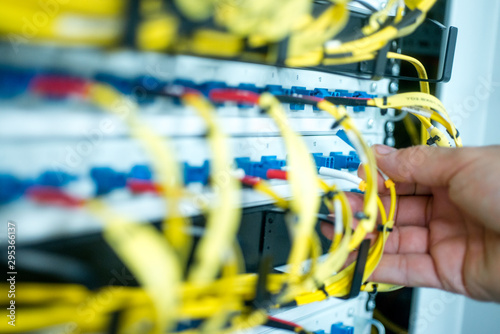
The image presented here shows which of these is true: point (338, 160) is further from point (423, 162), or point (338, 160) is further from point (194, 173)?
point (194, 173)

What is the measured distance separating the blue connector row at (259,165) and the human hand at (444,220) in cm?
14

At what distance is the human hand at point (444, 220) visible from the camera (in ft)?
2.03

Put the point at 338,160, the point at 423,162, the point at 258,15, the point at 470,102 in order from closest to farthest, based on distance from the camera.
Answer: the point at 258,15 → the point at 423,162 → the point at 338,160 → the point at 470,102

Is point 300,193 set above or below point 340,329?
above

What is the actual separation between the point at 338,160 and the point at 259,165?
20 cm

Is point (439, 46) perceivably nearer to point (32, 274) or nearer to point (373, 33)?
point (373, 33)

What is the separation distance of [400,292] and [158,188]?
33.8 inches

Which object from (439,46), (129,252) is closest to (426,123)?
(439,46)

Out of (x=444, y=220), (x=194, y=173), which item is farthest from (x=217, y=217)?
(x=444, y=220)

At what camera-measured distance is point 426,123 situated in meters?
0.76

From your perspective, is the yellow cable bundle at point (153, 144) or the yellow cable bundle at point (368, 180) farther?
the yellow cable bundle at point (368, 180)

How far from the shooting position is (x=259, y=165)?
62cm

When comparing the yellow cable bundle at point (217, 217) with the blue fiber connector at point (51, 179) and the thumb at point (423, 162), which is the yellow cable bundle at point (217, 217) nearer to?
the blue fiber connector at point (51, 179)

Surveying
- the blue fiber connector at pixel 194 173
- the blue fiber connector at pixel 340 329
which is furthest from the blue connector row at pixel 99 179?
the blue fiber connector at pixel 340 329
